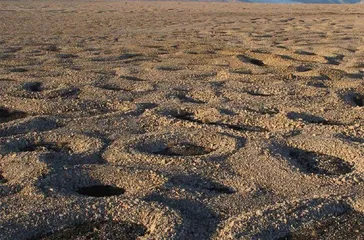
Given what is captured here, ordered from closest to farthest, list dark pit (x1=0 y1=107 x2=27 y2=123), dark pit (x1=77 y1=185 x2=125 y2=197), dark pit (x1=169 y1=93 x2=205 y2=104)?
dark pit (x1=77 y1=185 x2=125 y2=197), dark pit (x1=0 y1=107 x2=27 y2=123), dark pit (x1=169 y1=93 x2=205 y2=104)

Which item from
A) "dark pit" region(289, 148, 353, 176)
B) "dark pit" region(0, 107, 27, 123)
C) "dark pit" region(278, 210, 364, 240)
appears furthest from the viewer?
"dark pit" region(0, 107, 27, 123)

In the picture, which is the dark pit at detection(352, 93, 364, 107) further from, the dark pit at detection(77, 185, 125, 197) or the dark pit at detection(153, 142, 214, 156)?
the dark pit at detection(77, 185, 125, 197)

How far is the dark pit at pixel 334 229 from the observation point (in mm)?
2504

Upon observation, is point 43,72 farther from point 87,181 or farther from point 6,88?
point 87,181

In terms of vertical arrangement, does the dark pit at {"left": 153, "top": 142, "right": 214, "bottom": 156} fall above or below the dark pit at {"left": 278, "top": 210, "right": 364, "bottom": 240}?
above

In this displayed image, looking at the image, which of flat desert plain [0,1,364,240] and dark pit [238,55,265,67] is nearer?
flat desert plain [0,1,364,240]

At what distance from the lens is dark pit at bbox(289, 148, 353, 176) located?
129 inches

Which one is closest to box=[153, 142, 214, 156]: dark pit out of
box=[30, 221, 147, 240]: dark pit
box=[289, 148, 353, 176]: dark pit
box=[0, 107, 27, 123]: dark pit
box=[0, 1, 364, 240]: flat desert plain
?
box=[0, 1, 364, 240]: flat desert plain

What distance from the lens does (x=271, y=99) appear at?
16.2ft

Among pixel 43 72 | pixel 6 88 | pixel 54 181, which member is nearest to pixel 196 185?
pixel 54 181

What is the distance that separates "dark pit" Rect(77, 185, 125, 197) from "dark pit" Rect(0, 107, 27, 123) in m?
1.64

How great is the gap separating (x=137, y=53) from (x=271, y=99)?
3685 millimetres

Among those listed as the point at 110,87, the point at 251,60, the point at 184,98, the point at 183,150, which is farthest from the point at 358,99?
the point at 110,87

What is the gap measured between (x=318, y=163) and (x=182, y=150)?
3.07 ft
